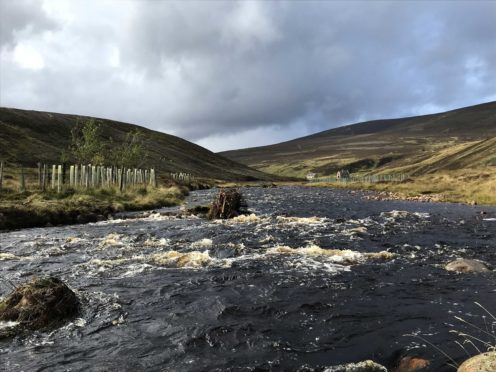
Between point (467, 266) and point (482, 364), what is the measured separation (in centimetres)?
1127

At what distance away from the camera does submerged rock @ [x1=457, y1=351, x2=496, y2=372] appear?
8.17 m

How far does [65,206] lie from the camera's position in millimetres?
38344

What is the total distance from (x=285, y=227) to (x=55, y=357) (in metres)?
23.2

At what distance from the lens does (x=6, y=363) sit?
1030 centimetres

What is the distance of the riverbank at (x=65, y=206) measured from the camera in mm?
33812

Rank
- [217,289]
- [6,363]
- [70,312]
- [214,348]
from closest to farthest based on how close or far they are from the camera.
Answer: [6,363] < [214,348] < [70,312] < [217,289]

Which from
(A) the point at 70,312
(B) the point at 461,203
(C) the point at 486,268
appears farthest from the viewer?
(B) the point at 461,203

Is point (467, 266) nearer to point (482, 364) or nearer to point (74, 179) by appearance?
point (482, 364)

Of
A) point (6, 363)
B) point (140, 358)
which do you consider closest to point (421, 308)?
point (140, 358)

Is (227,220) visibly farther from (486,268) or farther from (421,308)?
(421,308)

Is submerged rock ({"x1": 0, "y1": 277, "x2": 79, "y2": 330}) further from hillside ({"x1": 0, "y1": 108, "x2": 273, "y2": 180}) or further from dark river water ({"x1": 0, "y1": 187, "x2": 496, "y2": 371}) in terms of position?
hillside ({"x1": 0, "y1": 108, "x2": 273, "y2": 180})

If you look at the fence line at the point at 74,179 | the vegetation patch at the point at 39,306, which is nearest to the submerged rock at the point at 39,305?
the vegetation patch at the point at 39,306

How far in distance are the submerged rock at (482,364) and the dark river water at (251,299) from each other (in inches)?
46.4

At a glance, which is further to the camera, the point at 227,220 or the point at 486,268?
the point at 227,220
